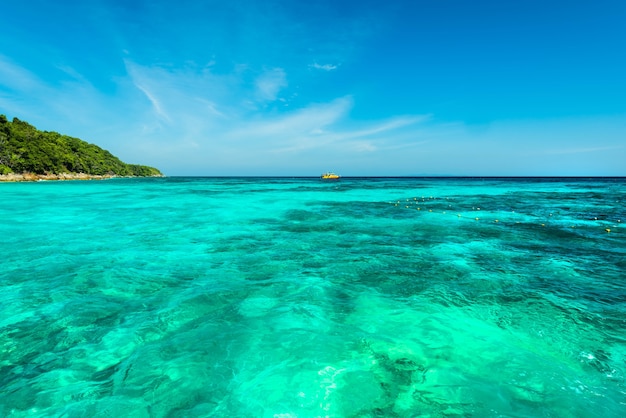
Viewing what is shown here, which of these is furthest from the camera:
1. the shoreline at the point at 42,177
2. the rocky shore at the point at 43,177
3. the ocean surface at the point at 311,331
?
the rocky shore at the point at 43,177

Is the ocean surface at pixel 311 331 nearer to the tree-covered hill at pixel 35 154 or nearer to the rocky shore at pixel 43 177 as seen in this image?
the rocky shore at pixel 43 177

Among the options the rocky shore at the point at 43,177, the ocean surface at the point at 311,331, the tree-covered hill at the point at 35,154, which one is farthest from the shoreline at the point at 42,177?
the ocean surface at the point at 311,331

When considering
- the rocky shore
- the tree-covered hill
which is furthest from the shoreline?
the tree-covered hill

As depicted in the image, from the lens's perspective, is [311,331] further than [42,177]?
No

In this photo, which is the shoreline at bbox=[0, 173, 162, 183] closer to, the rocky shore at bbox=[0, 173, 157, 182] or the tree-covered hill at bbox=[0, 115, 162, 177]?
the rocky shore at bbox=[0, 173, 157, 182]

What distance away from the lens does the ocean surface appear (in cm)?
429

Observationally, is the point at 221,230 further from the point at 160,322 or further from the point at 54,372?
the point at 54,372

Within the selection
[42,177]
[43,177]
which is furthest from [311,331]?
[43,177]

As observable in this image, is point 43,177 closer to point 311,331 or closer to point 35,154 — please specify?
point 35,154

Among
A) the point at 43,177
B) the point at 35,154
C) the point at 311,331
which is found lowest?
the point at 311,331

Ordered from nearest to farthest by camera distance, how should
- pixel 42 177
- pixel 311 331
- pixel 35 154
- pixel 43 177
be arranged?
pixel 311 331 → pixel 35 154 → pixel 42 177 → pixel 43 177

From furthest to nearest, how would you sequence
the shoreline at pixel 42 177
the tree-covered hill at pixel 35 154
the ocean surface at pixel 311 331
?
1. the tree-covered hill at pixel 35 154
2. the shoreline at pixel 42 177
3. the ocean surface at pixel 311 331

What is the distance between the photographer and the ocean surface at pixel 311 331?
14.1ft

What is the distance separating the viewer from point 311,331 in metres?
6.11
